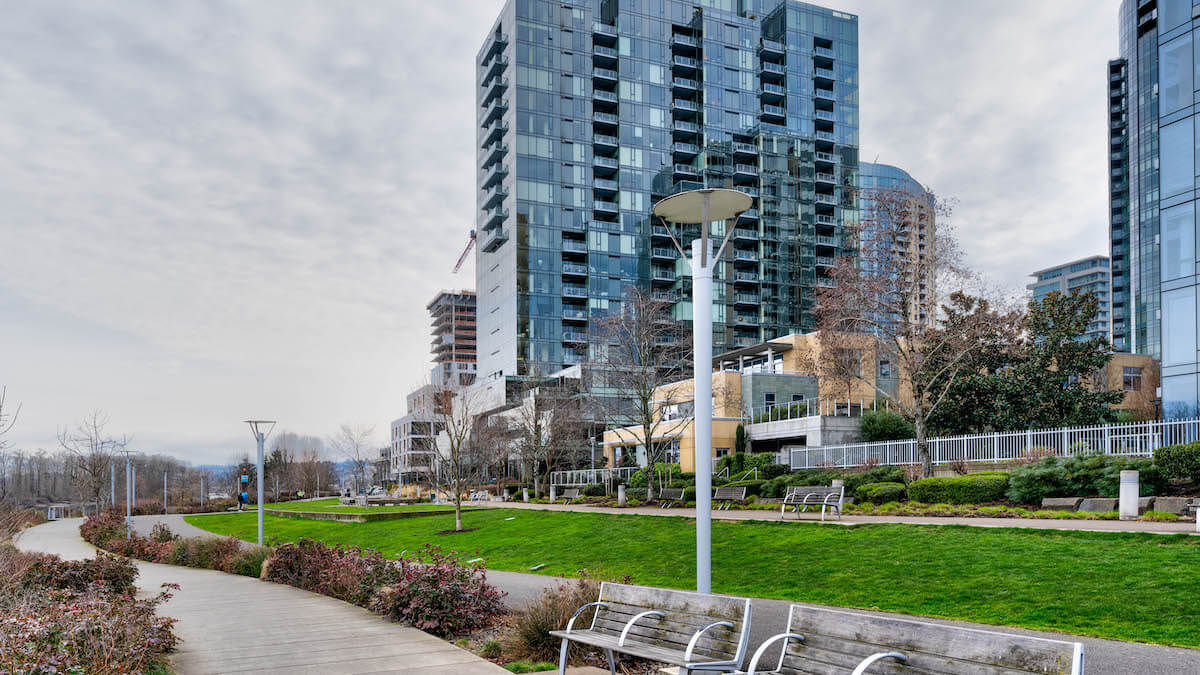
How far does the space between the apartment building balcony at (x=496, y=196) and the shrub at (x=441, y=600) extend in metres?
89.3

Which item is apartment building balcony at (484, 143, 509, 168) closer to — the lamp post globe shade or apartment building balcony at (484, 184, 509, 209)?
apartment building balcony at (484, 184, 509, 209)

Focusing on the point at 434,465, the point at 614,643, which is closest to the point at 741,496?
the point at 614,643

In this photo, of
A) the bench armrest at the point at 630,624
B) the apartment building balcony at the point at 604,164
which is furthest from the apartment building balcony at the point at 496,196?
the bench armrest at the point at 630,624

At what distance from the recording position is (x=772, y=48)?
107 meters

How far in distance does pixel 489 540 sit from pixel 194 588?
10.1m

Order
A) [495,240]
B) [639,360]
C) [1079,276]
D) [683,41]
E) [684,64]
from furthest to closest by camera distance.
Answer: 1. [1079,276]
2. [683,41]
3. [684,64]
4. [495,240]
5. [639,360]

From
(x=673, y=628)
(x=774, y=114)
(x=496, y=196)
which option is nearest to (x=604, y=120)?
(x=496, y=196)

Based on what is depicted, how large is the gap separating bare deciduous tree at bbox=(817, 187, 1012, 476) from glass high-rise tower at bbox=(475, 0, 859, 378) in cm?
6031

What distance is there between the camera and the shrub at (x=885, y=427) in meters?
40.1

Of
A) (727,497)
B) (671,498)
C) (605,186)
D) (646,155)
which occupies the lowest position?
(671,498)

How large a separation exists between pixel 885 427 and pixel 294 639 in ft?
113

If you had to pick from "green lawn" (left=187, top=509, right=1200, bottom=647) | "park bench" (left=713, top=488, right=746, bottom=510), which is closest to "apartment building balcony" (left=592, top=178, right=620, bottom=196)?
"park bench" (left=713, top=488, right=746, bottom=510)

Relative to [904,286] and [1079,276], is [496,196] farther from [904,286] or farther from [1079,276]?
[1079,276]

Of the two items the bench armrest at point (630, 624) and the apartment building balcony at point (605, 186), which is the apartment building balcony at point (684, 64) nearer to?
the apartment building balcony at point (605, 186)
